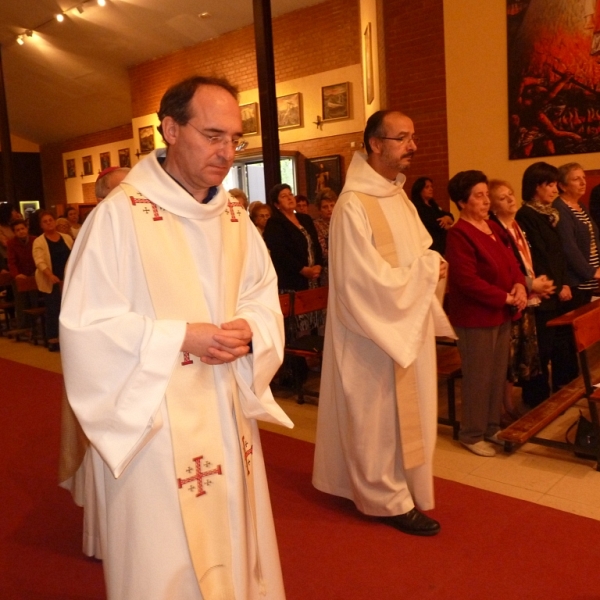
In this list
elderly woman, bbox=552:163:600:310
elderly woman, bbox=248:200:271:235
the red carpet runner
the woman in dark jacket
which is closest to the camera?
the red carpet runner

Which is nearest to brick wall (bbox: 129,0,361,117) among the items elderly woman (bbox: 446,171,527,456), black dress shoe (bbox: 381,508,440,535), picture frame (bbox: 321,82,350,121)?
picture frame (bbox: 321,82,350,121)

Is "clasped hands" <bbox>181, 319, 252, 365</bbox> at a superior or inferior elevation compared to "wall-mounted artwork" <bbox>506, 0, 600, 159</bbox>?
inferior

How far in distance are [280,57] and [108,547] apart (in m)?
10.1

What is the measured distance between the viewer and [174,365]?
1.72m

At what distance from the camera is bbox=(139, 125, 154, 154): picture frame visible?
1373 centimetres

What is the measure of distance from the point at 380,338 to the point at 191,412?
4.09ft

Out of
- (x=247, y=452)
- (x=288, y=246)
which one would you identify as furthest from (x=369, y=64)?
(x=247, y=452)

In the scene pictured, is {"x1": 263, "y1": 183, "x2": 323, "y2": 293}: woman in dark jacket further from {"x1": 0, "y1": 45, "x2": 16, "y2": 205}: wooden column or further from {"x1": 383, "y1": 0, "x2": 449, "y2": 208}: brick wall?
{"x1": 0, "y1": 45, "x2": 16, "y2": 205}: wooden column

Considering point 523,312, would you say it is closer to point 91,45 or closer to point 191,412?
point 191,412

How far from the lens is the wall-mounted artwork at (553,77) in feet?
20.6

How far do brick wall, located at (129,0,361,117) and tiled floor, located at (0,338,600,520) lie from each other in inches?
256

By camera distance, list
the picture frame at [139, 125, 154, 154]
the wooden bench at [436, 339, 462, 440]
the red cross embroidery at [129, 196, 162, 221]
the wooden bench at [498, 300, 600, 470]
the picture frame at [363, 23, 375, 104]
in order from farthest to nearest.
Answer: the picture frame at [139, 125, 154, 154]
the picture frame at [363, 23, 375, 104]
the wooden bench at [436, 339, 462, 440]
the wooden bench at [498, 300, 600, 470]
the red cross embroidery at [129, 196, 162, 221]

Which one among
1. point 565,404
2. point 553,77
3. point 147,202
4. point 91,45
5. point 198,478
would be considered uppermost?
point 91,45

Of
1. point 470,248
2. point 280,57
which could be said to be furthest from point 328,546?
point 280,57
